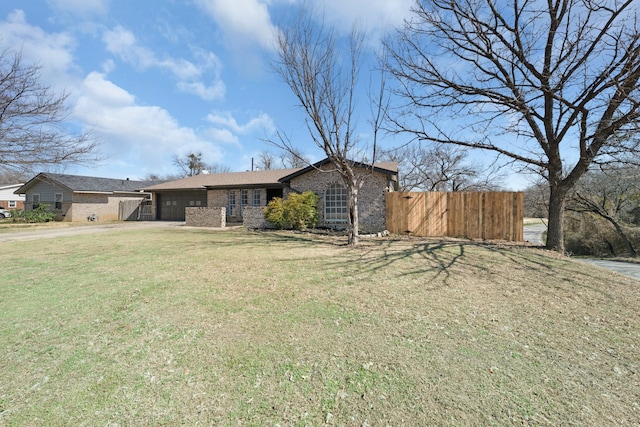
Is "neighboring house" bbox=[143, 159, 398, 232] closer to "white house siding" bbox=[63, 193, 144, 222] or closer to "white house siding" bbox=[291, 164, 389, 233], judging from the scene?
"white house siding" bbox=[291, 164, 389, 233]

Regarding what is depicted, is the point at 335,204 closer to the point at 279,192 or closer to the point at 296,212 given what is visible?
the point at 296,212

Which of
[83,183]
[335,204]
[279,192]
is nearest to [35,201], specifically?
[83,183]

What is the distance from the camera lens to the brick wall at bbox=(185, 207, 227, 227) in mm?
17000

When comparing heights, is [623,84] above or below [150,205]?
above

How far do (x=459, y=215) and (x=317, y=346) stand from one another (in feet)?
35.2

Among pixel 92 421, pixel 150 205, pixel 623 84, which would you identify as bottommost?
pixel 92 421

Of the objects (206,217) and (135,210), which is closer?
(206,217)

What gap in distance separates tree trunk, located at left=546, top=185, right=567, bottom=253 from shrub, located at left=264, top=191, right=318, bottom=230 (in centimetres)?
978

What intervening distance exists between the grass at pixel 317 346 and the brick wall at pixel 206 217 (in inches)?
408

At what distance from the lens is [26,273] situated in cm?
630

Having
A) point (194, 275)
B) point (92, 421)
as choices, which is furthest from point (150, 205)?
point (92, 421)

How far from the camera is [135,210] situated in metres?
24.2

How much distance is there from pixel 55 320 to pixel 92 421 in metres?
2.56

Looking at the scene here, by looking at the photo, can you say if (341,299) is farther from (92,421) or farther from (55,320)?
(55,320)
